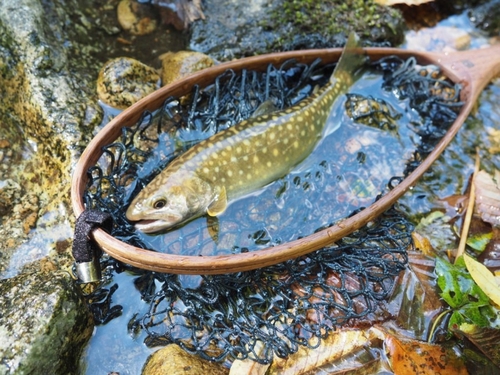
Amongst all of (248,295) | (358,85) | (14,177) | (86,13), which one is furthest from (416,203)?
(86,13)

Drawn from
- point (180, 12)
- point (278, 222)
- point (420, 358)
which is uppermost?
point (180, 12)

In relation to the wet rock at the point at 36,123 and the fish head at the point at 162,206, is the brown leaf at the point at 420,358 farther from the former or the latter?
the wet rock at the point at 36,123

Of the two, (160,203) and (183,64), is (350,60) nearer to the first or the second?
(183,64)

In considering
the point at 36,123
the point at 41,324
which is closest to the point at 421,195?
the point at 41,324

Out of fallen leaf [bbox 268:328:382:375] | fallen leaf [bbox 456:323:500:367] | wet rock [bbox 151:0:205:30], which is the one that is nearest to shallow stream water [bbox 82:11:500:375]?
fallen leaf [bbox 268:328:382:375]

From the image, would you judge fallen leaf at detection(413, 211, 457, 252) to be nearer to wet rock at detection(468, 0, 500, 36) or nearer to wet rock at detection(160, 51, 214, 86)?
wet rock at detection(160, 51, 214, 86)
